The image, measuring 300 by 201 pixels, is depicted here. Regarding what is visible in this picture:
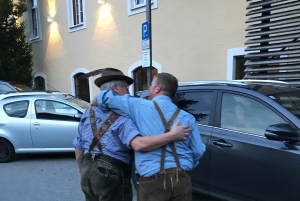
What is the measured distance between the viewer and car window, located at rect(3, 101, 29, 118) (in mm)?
6232

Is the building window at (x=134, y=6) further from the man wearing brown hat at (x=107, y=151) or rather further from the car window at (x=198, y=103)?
the man wearing brown hat at (x=107, y=151)

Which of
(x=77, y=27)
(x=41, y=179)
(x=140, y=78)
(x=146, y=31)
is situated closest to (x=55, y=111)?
(x=41, y=179)

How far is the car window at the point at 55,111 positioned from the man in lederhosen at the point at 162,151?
4369mm

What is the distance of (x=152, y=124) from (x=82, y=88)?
1070cm

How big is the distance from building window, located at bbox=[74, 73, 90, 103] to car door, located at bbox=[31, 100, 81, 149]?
18.5 feet

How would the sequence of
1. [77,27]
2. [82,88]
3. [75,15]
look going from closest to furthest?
[77,27] < [75,15] < [82,88]

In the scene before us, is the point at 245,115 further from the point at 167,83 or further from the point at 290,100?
the point at 167,83

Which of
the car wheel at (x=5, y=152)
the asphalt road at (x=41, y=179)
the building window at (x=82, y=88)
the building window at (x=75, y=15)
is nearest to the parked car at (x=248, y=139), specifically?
the asphalt road at (x=41, y=179)

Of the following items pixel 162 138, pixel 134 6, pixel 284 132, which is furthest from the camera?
pixel 134 6

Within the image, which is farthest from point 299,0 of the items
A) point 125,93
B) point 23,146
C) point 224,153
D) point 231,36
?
point 23,146

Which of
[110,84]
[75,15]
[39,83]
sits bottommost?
[39,83]

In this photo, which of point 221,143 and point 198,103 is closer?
point 221,143

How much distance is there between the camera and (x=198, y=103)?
144 inches

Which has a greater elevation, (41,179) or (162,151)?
(162,151)
